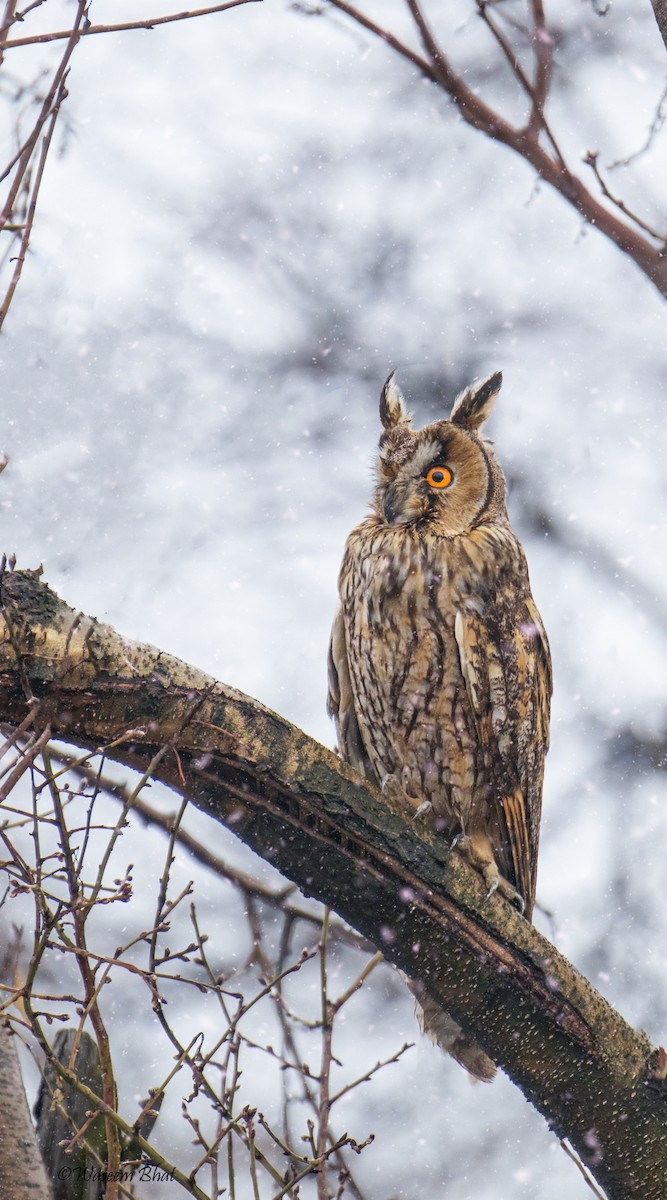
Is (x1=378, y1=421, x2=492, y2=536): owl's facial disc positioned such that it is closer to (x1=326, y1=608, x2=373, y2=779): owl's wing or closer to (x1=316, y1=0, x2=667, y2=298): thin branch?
(x1=326, y1=608, x2=373, y2=779): owl's wing

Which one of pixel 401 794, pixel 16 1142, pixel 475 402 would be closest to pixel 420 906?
pixel 16 1142

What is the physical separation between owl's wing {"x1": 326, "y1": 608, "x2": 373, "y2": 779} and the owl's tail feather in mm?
652

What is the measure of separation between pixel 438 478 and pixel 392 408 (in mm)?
381

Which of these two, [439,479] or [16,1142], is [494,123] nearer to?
[439,479]

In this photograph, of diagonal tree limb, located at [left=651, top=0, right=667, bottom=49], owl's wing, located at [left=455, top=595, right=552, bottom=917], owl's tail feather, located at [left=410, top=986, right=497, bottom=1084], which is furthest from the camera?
owl's wing, located at [left=455, top=595, right=552, bottom=917]

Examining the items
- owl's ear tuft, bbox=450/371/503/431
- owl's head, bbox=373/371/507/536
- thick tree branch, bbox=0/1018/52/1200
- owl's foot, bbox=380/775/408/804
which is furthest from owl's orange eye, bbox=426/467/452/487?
thick tree branch, bbox=0/1018/52/1200

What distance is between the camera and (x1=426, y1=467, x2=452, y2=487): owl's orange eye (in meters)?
2.90

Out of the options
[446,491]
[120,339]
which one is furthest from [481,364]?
[446,491]

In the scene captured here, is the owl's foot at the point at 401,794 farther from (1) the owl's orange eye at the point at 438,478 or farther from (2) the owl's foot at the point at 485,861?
(1) the owl's orange eye at the point at 438,478

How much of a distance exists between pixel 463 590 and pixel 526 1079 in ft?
3.77

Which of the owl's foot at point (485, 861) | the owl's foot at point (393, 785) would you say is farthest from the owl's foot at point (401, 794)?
the owl's foot at point (485, 861)

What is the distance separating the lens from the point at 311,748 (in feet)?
6.11

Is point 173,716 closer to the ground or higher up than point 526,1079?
higher up

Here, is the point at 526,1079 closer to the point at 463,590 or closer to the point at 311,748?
the point at 311,748
